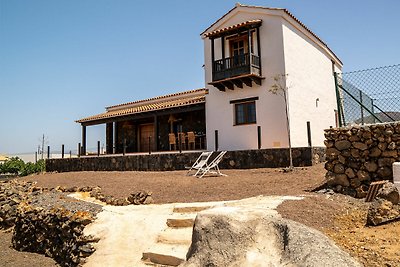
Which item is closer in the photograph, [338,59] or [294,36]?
[294,36]

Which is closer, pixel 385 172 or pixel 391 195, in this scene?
pixel 391 195

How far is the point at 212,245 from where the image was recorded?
139 inches

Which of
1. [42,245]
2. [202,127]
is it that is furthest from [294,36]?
[42,245]

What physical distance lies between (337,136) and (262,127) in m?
7.30

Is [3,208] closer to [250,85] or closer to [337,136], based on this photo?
[337,136]

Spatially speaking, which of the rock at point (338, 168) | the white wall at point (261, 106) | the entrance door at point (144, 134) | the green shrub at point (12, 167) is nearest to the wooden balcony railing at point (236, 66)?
the white wall at point (261, 106)

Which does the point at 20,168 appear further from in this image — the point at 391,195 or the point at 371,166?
the point at 391,195

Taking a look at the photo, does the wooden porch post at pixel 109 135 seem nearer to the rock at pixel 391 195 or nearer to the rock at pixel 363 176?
the rock at pixel 363 176

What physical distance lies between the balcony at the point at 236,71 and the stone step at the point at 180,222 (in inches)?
387

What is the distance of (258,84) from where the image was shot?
49.2 feet

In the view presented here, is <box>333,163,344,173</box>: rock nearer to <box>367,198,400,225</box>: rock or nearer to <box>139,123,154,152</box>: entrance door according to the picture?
<box>367,198,400,225</box>: rock

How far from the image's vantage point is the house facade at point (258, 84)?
14.6 m

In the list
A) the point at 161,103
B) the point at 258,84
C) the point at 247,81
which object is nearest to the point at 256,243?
the point at 247,81

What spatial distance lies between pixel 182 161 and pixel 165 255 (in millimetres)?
9590
